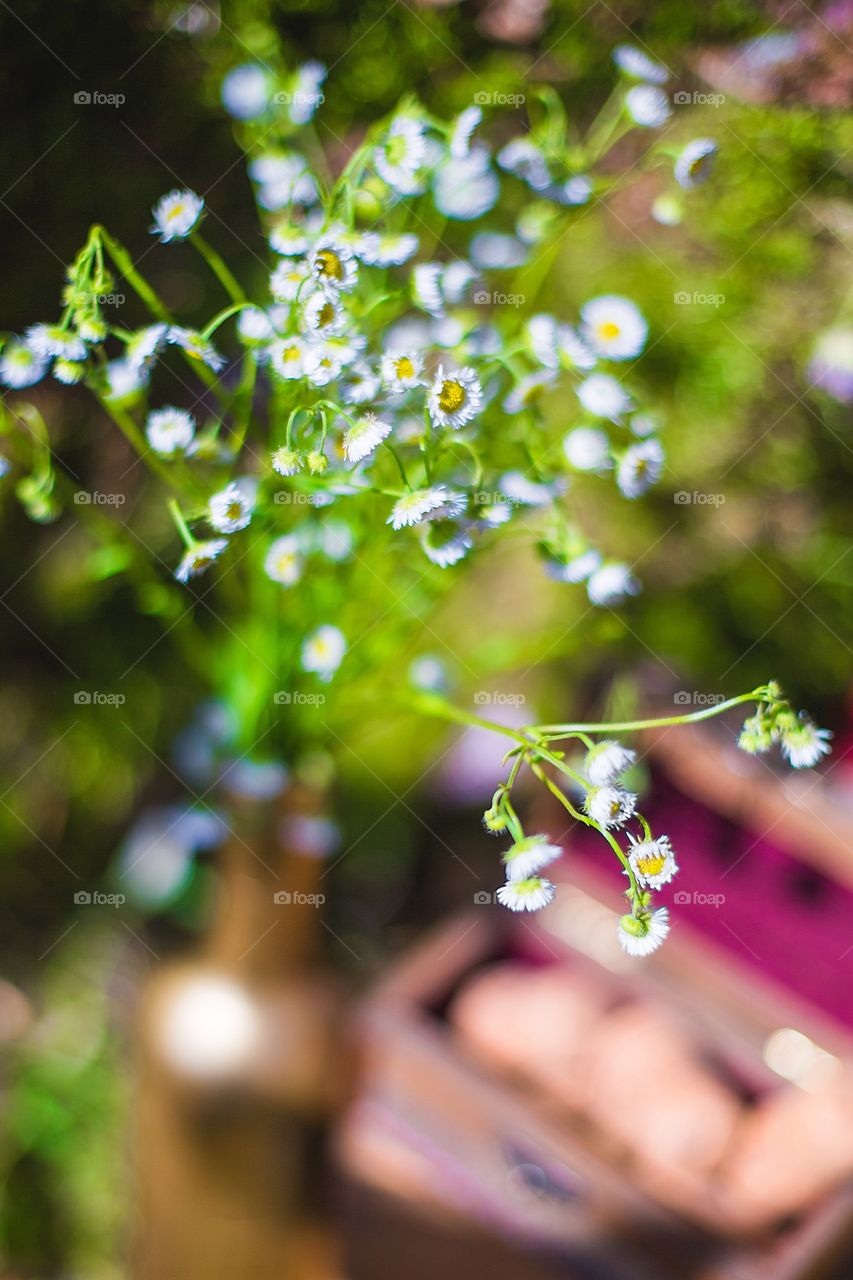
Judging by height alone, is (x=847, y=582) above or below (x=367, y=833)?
above

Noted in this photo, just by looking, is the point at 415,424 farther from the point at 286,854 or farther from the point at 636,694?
the point at 636,694

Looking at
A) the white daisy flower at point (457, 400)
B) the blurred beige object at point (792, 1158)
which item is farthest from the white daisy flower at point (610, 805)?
the blurred beige object at point (792, 1158)

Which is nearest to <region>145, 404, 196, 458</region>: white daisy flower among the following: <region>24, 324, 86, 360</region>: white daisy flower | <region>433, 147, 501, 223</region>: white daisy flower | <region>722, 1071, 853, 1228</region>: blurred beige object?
<region>24, 324, 86, 360</region>: white daisy flower

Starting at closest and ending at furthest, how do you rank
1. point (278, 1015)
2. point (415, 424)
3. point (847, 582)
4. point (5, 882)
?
1. point (415, 424)
2. point (278, 1015)
3. point (847, 582)
4. point (5, 882)

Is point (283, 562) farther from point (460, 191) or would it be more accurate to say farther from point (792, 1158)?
point (792, 1158)

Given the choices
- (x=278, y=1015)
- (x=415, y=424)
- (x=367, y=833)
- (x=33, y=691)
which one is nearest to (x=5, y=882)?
(x=33, y=691)

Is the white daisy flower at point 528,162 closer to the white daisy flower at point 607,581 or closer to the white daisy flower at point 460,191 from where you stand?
the white daisy flower at point 460,191

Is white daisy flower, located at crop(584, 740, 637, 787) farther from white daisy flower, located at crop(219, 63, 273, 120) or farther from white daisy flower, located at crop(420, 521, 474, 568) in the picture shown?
white daisy flower, located at crop(219, 63, 273, 120)
